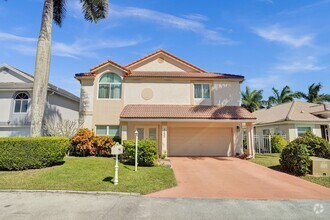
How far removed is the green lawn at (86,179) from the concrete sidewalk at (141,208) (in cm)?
73

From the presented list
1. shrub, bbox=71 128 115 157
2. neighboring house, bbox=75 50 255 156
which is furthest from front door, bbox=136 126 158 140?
shrub, bbox=71 128 115 157

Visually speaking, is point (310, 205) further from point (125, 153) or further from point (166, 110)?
point (166, 110)

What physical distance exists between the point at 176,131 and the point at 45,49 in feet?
40.9

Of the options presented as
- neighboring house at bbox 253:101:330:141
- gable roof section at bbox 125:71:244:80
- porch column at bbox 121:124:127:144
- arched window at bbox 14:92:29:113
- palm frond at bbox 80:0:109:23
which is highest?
palm frond at bbox 80:0:109:23

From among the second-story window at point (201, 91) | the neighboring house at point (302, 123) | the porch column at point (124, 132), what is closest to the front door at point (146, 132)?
the porch column at point (124, 132)

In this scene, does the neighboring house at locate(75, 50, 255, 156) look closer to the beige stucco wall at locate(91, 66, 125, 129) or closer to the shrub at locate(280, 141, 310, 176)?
the beige stucco wall at locate(91, 66, 125, 129)

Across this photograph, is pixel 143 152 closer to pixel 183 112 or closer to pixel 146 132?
pixel 146 132

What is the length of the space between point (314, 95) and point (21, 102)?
48884 mm

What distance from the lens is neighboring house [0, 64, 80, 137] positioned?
18312 millimetres

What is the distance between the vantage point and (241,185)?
9477mm

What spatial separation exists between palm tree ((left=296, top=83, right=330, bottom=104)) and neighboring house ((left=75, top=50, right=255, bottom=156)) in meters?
30.7

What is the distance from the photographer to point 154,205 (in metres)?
6.68

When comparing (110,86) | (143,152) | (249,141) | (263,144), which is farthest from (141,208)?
(263,144)

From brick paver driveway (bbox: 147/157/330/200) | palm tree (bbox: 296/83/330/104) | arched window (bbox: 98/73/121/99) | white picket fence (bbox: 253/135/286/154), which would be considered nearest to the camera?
brick paver driveway (bbox: 147/157/330/200)
